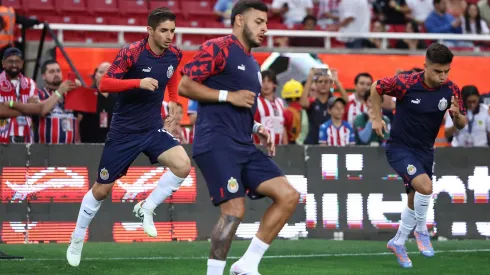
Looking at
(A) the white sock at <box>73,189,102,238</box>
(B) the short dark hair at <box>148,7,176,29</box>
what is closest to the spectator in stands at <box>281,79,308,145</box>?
(B) the short dark hair at <box>148,7,176,29</box>

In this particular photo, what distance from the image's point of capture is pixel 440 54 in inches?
409

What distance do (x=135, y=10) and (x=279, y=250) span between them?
8.98m

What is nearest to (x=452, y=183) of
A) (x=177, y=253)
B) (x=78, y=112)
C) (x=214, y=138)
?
(x=177, y=253)

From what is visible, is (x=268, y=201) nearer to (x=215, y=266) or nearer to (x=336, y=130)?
(x=336, y=130)

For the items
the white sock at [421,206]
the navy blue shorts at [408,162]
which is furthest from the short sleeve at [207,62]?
the white sock at [421,206]

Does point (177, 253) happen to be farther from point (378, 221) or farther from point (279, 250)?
point (378, 221)

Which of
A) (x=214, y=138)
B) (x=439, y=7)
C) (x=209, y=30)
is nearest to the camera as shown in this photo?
(x=214, y=138)

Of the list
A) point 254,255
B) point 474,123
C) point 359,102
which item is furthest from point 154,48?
point 474,123

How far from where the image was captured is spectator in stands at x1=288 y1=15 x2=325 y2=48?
1880 cm

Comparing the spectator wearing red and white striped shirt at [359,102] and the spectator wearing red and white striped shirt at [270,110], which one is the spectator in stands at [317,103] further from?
the spectator wearing red and white striped shirt at [270,110]

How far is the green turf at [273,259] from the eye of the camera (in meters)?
10.3

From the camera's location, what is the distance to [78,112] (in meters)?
14.1

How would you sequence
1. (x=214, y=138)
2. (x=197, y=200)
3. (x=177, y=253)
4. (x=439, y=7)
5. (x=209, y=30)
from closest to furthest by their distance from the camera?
(x=214, y=138)
(x=177, y=253)
(x=197, y=200)
(x=209, y=30)
(x=439, y=7)

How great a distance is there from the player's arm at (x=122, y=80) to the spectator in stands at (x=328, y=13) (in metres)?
9.55
